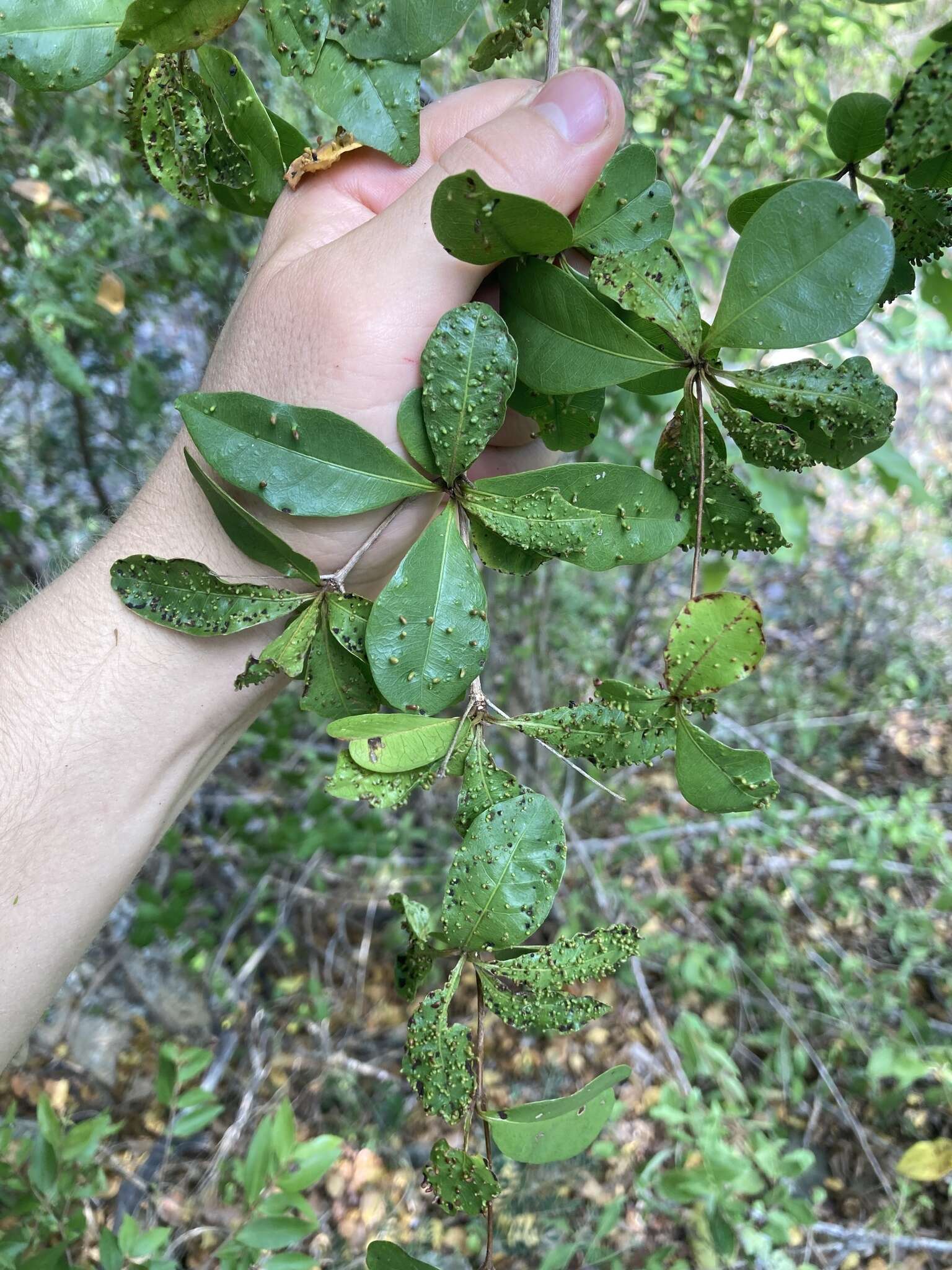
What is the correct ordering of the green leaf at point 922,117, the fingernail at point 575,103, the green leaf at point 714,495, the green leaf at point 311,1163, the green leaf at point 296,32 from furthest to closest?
the green leaf at point 311,1163 → the fingernail at point 575,103 → the green leaf at point 714,495 → the green leaf at point 296,32 → the green leaf at point 922,117

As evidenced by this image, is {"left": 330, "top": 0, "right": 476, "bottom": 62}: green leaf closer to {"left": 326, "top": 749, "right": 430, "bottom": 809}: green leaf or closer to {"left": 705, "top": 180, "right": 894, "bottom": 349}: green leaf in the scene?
{"left": 705, "top": 180, "right": 894, "bottom": 349}: green leaf

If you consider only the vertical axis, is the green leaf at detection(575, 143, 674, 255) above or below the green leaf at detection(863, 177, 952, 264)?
above

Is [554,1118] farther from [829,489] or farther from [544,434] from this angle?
[829,489]

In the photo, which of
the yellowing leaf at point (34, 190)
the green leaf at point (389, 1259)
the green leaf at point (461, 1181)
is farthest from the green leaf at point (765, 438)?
the yellowing leaf at point (34, 190)

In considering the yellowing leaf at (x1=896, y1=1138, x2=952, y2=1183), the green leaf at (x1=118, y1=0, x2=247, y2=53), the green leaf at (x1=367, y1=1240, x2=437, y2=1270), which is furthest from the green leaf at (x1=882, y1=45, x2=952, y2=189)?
the yellowing leaf at (x1=896, y1=1138, x2=952, y2=1183)

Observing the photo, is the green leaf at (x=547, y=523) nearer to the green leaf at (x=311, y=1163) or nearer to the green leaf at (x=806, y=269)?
the green leaf at (x=806, y=269)

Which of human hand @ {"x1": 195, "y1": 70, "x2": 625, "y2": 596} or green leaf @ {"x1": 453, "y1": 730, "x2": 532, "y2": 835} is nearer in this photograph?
green leaf @ {"x1": 453, "y1": 730, "x2": 532, "y2": 835}
